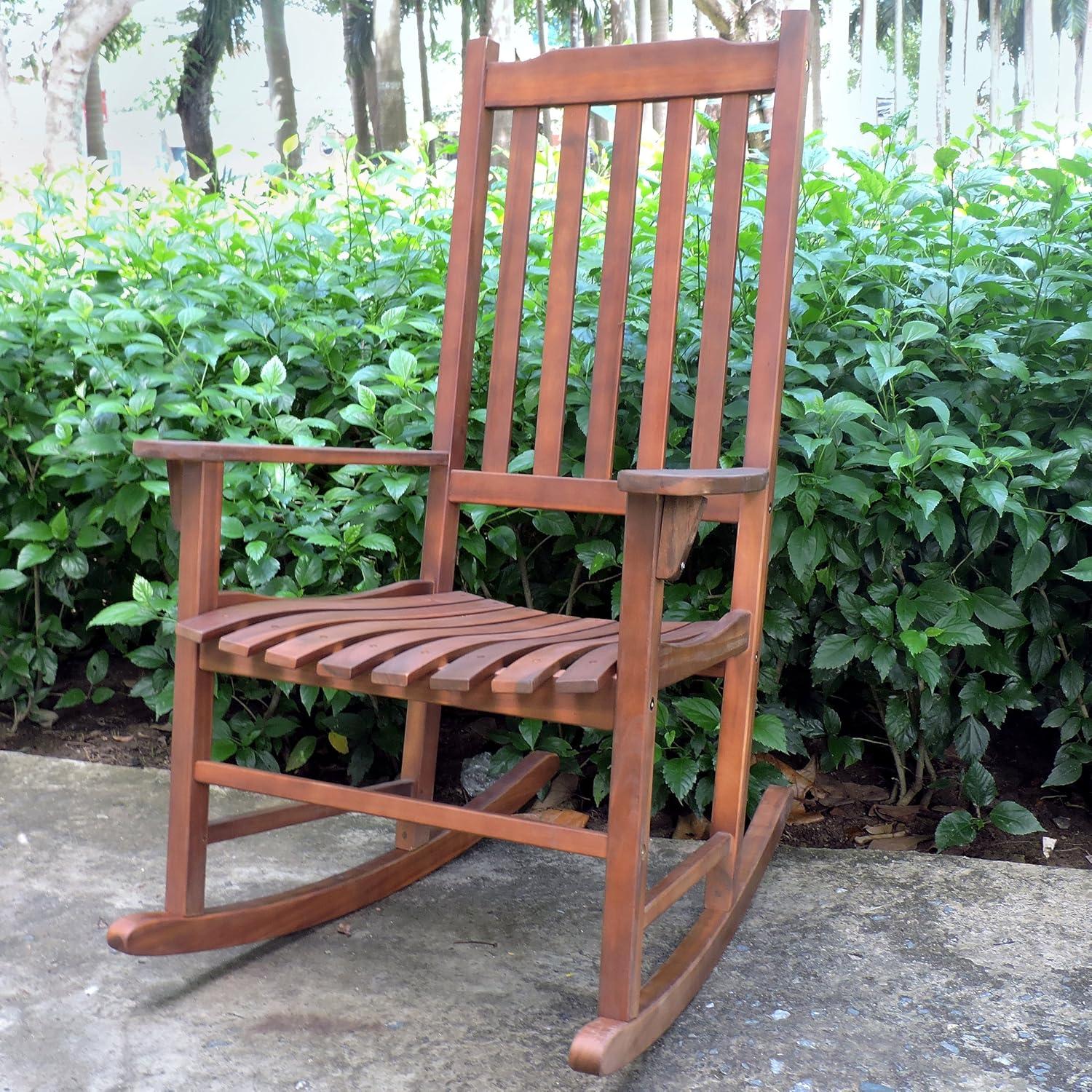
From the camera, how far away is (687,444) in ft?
6.22

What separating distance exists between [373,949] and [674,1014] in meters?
0.44

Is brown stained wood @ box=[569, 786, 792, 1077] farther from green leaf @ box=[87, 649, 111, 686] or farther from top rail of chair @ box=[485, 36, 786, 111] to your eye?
green leaf @ box=[87, 649, 111, 686]

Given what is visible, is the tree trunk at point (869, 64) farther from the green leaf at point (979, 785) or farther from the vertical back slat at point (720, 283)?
the green leaf at point (979, 785)

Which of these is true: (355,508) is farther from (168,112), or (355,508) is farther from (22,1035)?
(168,112)

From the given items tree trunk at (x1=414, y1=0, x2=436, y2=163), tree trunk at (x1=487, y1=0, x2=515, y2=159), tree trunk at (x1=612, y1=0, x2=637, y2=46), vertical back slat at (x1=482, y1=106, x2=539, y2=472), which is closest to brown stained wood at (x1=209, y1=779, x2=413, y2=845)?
vertical back slat at (x1=482, y1=106, x2=539, y2=472)

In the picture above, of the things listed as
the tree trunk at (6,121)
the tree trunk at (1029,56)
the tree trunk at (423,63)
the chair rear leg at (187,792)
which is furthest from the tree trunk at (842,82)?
the chair rear leg at (187,792)

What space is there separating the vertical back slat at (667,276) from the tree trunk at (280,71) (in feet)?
11.6

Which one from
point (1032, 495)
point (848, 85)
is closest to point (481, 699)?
point (1032, 495)

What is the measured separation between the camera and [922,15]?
→ 827cm

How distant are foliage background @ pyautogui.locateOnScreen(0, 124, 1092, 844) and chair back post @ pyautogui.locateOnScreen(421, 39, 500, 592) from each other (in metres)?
0.10

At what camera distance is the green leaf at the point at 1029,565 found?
1655mm

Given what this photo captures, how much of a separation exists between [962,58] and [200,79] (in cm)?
522

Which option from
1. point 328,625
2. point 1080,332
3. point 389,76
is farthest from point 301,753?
point 389,76

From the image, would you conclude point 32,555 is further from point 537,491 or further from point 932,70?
point 932,70
